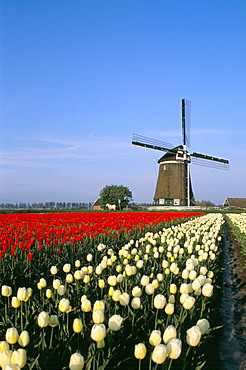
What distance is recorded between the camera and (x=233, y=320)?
4.12 meters

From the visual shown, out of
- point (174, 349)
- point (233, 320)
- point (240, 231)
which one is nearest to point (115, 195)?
point (240, 231)

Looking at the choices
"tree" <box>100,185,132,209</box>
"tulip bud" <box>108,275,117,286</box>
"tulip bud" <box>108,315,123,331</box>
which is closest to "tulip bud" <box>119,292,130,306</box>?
"tulip bud" <box>108,275,117,286</box>

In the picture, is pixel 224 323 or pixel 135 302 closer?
pixel 135 302

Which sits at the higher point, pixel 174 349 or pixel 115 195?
pixel 115 195

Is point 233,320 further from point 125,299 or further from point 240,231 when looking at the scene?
point 240,231

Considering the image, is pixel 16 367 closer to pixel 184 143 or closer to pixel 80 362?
pixel 80 362

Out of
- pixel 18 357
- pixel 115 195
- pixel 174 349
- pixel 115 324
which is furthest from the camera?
pixel 115 195

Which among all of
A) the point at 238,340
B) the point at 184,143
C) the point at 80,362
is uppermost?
the point at 184,143

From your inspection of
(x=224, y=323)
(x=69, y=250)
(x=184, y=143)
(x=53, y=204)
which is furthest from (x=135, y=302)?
(x=53, y=204)

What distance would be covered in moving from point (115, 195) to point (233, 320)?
46012mm

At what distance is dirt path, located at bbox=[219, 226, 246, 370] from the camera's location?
3.15 meters

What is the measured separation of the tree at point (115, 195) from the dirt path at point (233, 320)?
140 feet

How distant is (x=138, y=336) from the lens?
2822 mm

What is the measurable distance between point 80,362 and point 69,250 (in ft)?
17.3
